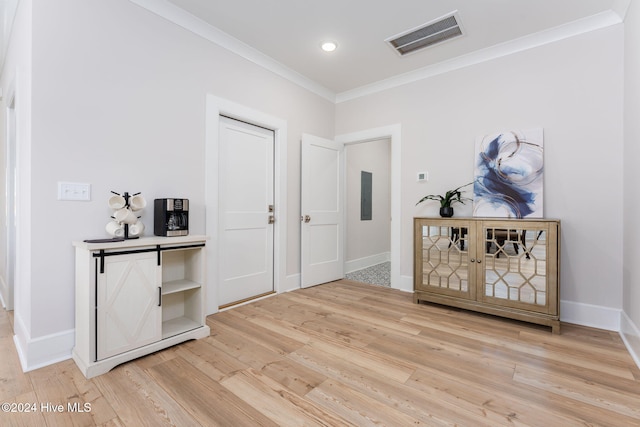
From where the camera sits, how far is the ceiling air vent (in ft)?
8.64

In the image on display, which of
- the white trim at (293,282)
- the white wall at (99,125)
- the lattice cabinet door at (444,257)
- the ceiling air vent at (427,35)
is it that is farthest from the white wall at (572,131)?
the white wall at (99,125)

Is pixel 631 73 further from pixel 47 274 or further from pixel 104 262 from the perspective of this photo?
pixel 47 274

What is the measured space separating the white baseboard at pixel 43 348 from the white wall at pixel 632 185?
148 inches

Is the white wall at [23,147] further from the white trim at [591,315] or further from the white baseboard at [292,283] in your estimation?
the white trim at [591,315]

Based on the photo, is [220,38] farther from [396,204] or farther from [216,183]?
[396,204]

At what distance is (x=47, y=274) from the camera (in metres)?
1.92

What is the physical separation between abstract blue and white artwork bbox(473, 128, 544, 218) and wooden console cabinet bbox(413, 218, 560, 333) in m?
0.36

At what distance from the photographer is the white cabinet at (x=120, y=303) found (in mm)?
1767

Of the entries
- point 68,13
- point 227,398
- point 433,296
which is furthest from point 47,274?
point 433,296

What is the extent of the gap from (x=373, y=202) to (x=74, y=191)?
4.49m

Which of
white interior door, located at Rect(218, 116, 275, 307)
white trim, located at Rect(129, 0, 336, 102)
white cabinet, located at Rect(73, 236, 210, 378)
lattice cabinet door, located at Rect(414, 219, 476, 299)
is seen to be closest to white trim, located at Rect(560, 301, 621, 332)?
lattice cabinet door, located at Rect(414, 219, 476, 299)

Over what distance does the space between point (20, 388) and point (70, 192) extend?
3.81 ft

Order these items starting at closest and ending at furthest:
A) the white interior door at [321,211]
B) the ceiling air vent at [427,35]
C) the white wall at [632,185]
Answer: the white wall at [632,185] < the ceiling air vent at [427,35] < the white interior door at [321,211]

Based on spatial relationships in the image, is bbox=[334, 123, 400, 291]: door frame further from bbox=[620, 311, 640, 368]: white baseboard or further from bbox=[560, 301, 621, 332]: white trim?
bbox=[620, 311, 640, 368]: white baseboard
